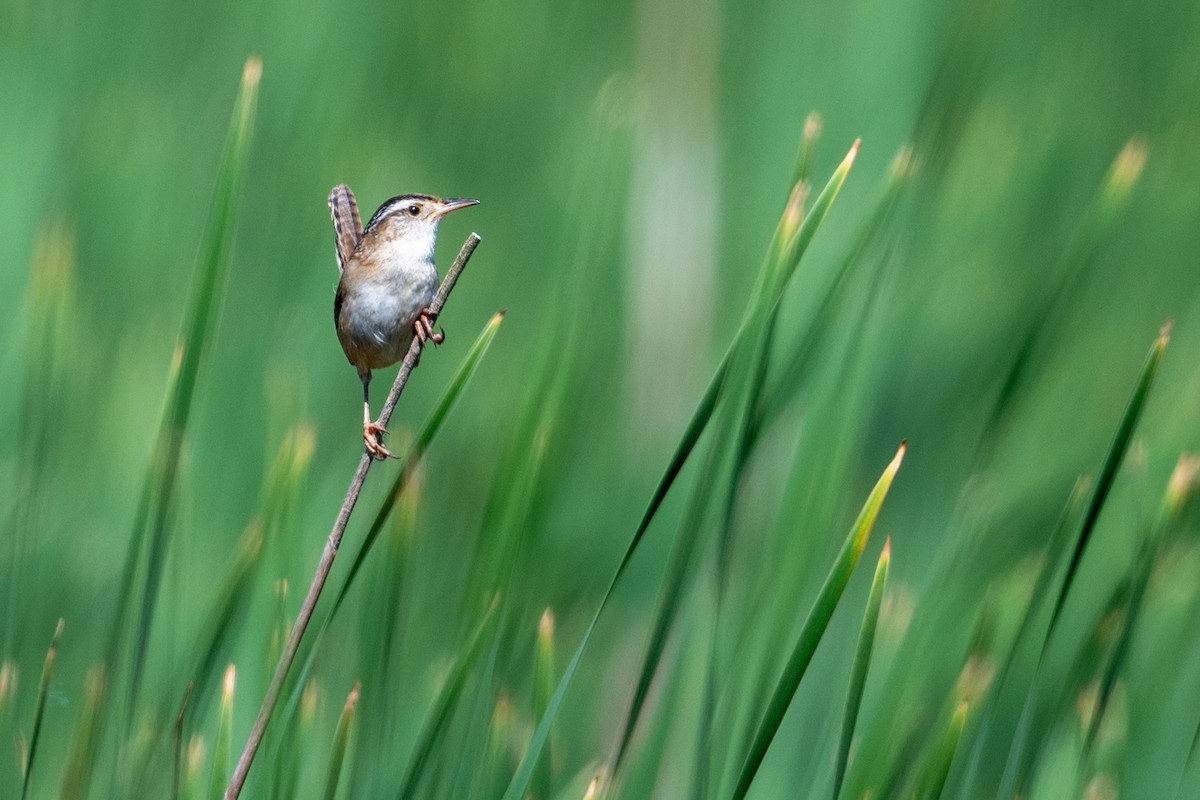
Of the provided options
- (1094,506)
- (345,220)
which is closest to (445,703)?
(1094,506)

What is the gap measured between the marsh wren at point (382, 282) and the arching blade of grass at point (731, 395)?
0.33 m

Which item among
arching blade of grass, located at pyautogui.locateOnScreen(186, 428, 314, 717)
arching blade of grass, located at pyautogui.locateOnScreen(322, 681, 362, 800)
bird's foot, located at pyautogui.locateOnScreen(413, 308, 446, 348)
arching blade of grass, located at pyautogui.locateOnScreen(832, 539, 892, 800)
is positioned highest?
bird's foot, located at pyautogui.locateOnScreen(413, 308, 446, 348)

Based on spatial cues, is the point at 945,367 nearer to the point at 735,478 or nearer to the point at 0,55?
the point at 735,478

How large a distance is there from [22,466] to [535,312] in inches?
31.3

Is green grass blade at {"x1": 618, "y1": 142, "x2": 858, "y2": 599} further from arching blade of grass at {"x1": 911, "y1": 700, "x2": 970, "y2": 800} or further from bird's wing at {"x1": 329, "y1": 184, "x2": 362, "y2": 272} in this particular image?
bird's wing at {"x1": 329, "y1": 184, "x2": 362, "y2": 272}

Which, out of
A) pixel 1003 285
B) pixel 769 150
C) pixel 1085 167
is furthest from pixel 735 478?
pixel 1085 167

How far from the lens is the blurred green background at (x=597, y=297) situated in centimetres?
129

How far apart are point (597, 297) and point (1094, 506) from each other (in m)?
0.69

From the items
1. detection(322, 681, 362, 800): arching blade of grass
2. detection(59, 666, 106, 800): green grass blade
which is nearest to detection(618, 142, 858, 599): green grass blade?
detection(322, 681, 362, 800): arching blade of grass

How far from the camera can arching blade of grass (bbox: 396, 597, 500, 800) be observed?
0.82 meters

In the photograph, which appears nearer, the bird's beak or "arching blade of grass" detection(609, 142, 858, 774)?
"arching blade of grass" detection(609, 142, 858, 774)

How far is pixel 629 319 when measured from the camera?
63.8 inches

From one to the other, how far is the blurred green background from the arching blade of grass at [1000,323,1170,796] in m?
0.13

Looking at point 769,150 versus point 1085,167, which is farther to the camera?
point 1085,167
